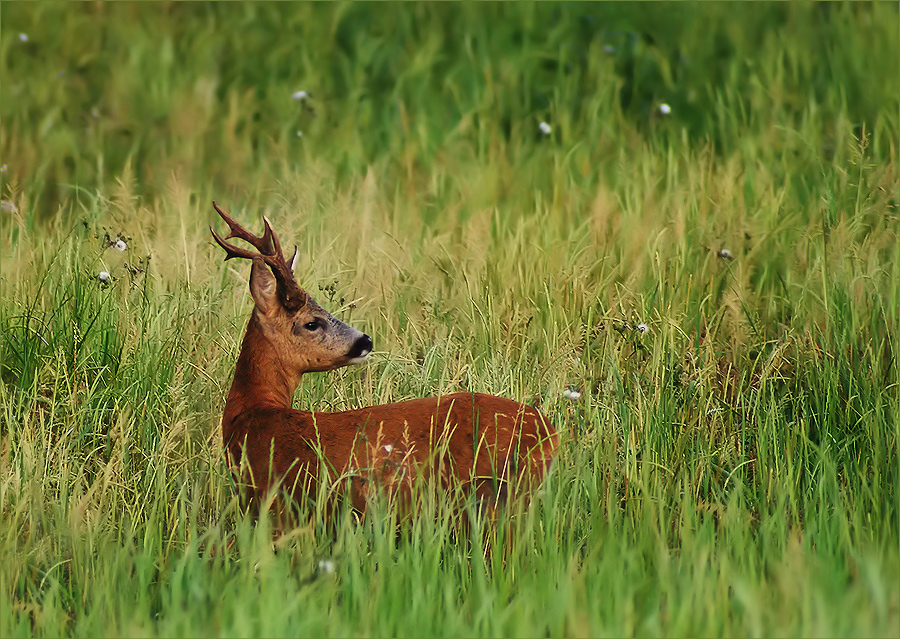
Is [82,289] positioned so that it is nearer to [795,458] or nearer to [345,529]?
[345,529]

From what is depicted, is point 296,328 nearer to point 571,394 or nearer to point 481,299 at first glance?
point 571,394

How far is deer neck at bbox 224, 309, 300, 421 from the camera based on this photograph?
13.2 feet

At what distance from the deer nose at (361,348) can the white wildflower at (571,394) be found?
0.69 meters

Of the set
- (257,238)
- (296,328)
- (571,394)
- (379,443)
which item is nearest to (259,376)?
(296,328)

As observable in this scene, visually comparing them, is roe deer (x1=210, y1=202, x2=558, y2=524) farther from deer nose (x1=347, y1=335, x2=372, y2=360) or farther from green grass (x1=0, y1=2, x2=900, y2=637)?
green grass (x1=0, y1=2, x2=900, y2=637)

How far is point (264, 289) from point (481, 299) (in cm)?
116

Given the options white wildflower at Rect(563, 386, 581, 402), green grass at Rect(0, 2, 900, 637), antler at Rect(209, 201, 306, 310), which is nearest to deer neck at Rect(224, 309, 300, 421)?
antler at Rect(209, 201, 306, 310)

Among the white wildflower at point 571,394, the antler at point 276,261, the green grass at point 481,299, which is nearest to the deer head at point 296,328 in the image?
the antler at point 276,261

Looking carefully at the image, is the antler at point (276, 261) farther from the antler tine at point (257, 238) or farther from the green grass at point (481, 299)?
the green grass at point (481, 299)

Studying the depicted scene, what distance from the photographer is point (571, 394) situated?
13.7 feet

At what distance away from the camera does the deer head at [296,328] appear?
4059 mm

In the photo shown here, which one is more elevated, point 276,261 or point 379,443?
point 276,261

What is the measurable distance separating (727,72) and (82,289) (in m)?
4.89

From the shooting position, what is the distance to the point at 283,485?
142 inches
